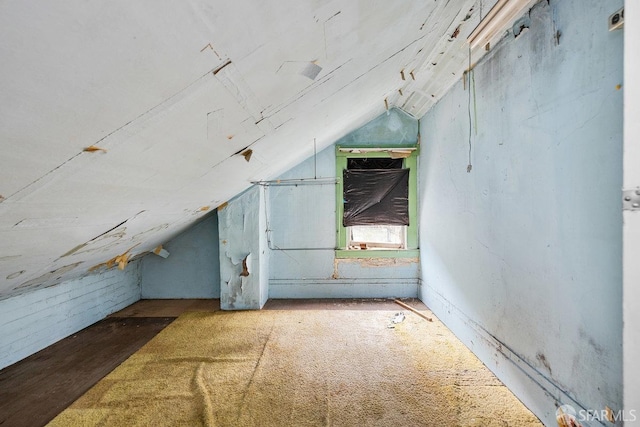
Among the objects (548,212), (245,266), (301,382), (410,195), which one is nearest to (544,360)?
(548,212)

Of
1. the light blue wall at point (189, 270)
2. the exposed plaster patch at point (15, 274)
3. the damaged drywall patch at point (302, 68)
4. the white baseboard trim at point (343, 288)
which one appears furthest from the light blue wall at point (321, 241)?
the damaged drywall patch at point (302, 68)

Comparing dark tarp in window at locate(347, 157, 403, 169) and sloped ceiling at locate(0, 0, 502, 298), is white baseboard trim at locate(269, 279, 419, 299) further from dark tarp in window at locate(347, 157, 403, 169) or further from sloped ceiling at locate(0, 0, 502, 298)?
sloped ceiling at locate(0, 0, 502, 298)

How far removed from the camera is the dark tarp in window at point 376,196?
13.5ft

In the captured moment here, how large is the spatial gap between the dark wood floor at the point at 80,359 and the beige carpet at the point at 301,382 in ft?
0.52

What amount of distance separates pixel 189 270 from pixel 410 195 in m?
3.41

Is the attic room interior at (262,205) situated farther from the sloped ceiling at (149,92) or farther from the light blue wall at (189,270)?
the light blue wall at (189,270)

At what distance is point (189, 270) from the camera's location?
4.20 metres

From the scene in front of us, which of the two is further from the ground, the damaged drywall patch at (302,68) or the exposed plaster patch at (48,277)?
the damaged drywall patch at (302,68)

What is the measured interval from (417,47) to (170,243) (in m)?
3.95

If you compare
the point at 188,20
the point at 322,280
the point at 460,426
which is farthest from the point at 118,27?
the point at 322,280

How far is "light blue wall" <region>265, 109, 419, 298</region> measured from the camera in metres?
4.12

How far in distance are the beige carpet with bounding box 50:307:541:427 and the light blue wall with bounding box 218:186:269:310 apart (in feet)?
1.86

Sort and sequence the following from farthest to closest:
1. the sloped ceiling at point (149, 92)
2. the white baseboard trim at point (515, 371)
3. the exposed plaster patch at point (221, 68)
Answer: the white baseboard trim at point (515, 371)
the exposed plaster patch at point (221, 68)
the sloped ceiling at point (149, 92)

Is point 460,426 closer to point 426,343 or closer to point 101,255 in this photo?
point 426,343
